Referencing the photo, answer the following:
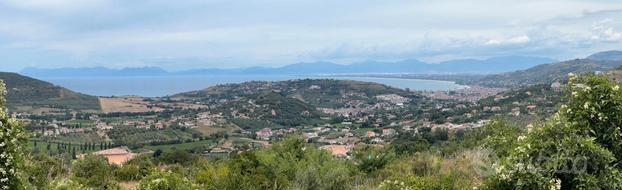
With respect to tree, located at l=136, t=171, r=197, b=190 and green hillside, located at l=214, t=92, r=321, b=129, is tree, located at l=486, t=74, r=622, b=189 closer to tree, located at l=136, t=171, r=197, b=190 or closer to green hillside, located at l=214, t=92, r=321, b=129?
tree, located at l=136, t=171, r=197, b=190

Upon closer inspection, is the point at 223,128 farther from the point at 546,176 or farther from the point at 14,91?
the point at 546,176

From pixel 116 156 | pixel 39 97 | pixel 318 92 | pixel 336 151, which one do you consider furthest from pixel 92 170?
pixel 318 92

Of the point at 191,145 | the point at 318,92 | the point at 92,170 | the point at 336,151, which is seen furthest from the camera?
the point at 318,92

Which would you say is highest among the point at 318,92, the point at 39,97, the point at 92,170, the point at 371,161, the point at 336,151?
the point at 371,161

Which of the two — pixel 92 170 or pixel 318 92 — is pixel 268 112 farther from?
pixel 92 170

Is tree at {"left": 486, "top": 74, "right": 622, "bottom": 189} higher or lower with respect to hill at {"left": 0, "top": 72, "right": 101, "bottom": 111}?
higher

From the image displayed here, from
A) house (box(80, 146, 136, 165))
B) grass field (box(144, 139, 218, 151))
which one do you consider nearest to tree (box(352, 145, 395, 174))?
house (box(80, 146, 136, 165))
